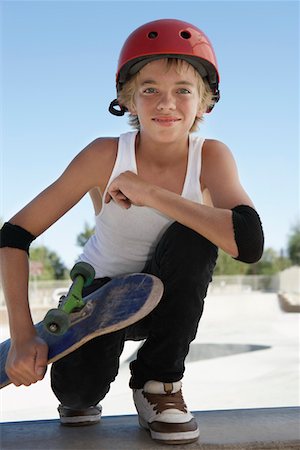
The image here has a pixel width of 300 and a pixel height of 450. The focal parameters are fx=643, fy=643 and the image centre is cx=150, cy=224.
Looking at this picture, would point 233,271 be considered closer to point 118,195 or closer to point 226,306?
point 226,306

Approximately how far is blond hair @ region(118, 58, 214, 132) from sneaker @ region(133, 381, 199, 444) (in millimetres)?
956

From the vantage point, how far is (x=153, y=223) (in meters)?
2.10

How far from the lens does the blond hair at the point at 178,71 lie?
6.82 ft

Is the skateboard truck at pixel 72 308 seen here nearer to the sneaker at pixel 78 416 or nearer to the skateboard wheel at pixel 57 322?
the skateboard wheel at pixel 57 322

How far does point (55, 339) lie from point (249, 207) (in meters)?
0.67

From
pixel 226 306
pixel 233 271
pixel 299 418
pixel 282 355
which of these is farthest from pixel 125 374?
pixel 233 271

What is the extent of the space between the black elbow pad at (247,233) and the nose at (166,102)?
40 cm

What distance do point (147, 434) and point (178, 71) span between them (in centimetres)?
113

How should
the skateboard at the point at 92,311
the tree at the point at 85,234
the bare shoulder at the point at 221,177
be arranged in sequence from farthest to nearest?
the tree at the point at 85,234 < the bare shoulder at the point at 221,177 < the skateboard at the point at 92,311

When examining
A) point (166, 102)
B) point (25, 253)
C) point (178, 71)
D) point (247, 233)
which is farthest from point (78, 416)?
point (178, 71)

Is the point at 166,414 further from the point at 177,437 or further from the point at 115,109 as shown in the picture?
the point at 115,109

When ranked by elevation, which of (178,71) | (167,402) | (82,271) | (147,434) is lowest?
(147,434)

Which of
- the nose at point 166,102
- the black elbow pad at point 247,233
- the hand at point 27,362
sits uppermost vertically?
the nose at point 166,102

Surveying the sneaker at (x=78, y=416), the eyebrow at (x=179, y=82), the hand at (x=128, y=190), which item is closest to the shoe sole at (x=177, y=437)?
the sneaker at (x=78, y=416)
